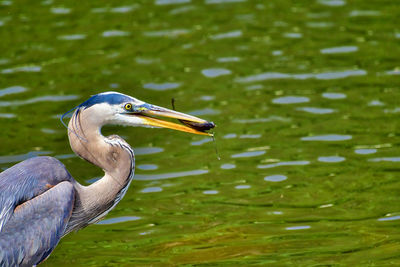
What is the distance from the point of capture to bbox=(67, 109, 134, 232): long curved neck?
716 centimetres

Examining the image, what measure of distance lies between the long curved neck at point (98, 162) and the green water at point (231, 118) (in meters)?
0.88

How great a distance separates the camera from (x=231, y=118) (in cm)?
1095

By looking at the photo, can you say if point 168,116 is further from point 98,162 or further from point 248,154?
point 248,154

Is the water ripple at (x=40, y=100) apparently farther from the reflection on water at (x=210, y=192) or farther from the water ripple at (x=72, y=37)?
the reflection on water at (x=210, y=192)

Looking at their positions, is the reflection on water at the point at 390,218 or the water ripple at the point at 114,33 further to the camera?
the water ripple at the point at 114,33

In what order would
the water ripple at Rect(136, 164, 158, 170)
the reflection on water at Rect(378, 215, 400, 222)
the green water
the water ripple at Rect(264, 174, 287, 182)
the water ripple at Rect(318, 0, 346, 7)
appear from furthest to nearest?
the water ripple at Rect(318, 0, 346, 7) < the water ripple at Rect(136, 164, 158, 170) < the water ripple at Rect(264, 174, 287, 182) < the reflection on water at Rect(378, 215, 400, 222) < the green water

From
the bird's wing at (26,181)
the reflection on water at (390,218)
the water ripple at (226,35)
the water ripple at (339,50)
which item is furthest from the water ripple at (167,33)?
the bird's wing at (26,181)

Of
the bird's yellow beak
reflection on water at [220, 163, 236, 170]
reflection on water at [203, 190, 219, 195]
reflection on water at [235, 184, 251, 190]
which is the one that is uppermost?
the bird's yellow beak

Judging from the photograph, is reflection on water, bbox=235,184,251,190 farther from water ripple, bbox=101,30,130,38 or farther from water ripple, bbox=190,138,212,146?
water ripple, bbox=101,30,130,38

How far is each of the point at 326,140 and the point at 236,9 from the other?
15.5ft

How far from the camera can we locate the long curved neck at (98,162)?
716 centimetres

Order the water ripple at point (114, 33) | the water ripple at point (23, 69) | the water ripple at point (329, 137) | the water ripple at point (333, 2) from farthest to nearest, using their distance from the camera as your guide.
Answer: the water ripple at point (333, 2) → the water ripple at point (114, 33) → the water ripple at point (23, 69) → the water ripple at point (329, 137)

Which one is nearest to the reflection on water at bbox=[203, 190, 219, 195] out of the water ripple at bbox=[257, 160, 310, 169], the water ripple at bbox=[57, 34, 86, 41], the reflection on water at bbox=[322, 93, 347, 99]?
the water ripple at bbox=[257, 160, 310, 169]

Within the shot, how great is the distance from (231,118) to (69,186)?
4.23 meters
